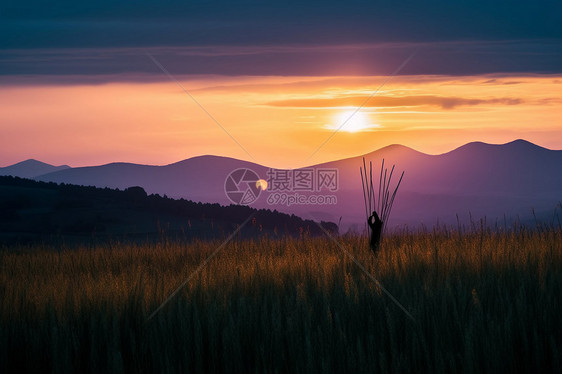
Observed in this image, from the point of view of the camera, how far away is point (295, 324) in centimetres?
442

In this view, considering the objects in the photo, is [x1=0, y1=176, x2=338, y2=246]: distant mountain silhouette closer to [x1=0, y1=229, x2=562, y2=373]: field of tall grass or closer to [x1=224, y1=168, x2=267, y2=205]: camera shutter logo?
[x1=224, y1=168, x2=267, y2=205]: camera shutter logo

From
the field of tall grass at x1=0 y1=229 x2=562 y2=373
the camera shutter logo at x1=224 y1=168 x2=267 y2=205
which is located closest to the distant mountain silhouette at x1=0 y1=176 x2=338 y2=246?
the camera shutter logo at x1=224 y1=168 x2=267 y2=205

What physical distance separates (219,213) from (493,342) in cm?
1588

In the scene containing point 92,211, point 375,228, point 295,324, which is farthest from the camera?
point 92,211

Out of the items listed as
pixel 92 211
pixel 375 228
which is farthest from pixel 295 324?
pixel 92 211

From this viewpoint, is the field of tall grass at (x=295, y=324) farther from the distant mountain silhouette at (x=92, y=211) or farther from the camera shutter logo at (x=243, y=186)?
the distant mountain silhouette at (x=92, y=211)

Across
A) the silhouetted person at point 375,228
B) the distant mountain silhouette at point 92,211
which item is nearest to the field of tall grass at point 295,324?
the silhouetted person at point 375,228

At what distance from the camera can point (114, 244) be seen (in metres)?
11.6

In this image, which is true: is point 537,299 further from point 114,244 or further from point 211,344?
point 114,244

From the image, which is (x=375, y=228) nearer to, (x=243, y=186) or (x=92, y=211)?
(x=243, y=186)

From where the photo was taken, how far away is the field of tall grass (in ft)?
13.2

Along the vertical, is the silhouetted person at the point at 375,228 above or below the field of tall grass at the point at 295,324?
above

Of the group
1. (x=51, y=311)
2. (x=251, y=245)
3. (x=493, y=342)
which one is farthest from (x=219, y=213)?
(x=493, y=342)

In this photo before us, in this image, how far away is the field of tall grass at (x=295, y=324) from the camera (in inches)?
159
